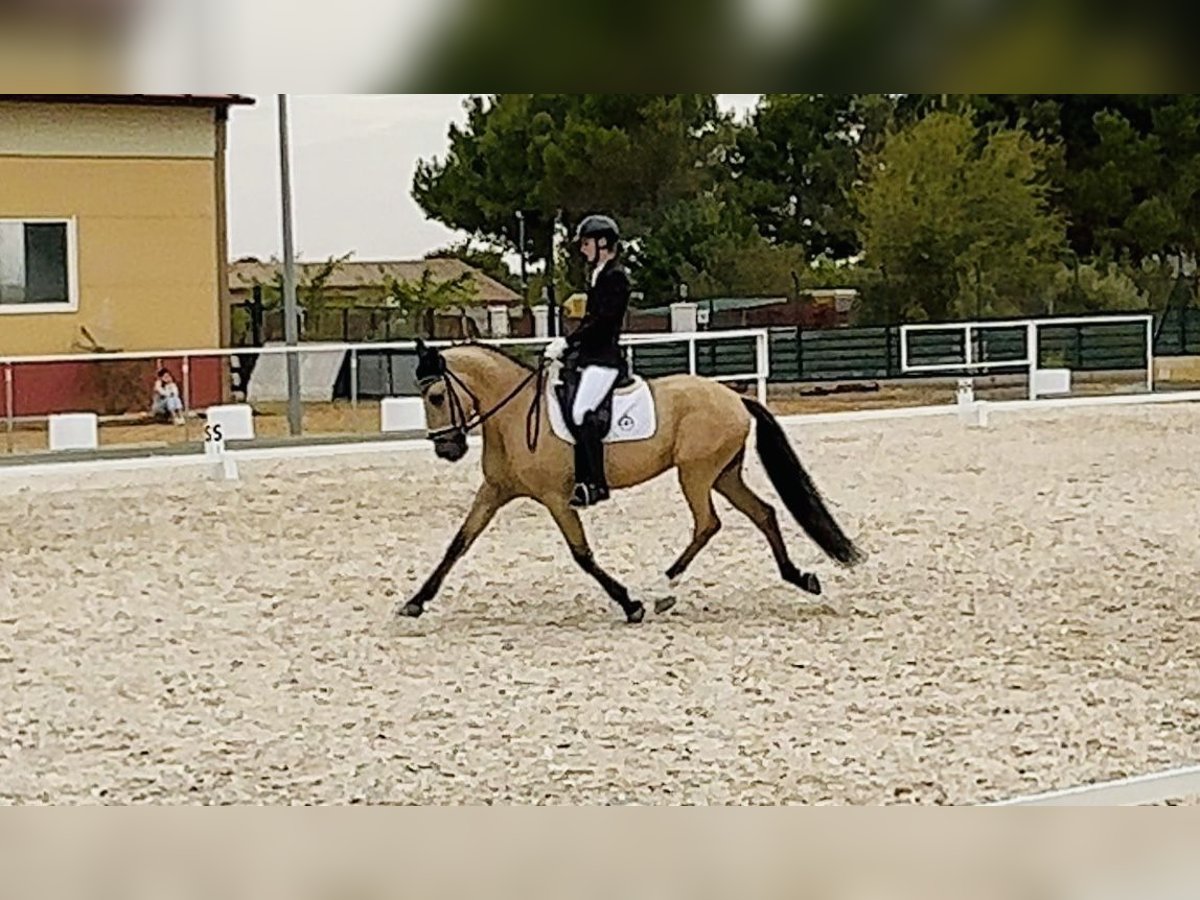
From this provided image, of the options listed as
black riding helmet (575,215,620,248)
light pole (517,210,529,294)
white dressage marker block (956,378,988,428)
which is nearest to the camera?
black riding helmet (575,215,620,248)

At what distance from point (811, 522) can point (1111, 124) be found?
11028 millimetres

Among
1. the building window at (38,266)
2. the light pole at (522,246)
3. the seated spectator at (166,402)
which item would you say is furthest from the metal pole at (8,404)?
the light pole at (522,246)

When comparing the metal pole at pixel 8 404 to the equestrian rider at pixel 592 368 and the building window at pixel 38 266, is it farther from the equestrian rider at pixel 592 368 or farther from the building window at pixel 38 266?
the equestrian rider at pixel 592 368

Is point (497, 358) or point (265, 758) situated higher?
point (497, 358)

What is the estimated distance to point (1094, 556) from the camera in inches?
232

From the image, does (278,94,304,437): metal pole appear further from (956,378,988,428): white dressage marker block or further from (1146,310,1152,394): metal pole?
(1146,310,1152,394): metal pole

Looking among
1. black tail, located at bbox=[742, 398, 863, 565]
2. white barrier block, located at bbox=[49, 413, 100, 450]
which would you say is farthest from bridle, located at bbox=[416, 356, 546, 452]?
white barrier block, located at bbox=[49, 413, 100, 450]

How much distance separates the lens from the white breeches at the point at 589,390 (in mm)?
4531

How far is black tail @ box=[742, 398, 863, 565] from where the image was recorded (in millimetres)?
4633

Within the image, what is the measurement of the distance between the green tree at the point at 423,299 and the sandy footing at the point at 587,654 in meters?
7.53

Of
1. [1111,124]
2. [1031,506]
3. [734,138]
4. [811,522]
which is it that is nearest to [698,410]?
[811,522]

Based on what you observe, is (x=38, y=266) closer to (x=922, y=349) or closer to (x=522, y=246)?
(x=522, y=246)

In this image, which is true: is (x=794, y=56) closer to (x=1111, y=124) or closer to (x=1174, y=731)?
(x=1174, y=731)

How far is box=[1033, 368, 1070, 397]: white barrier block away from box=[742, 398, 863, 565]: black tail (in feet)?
29.3
